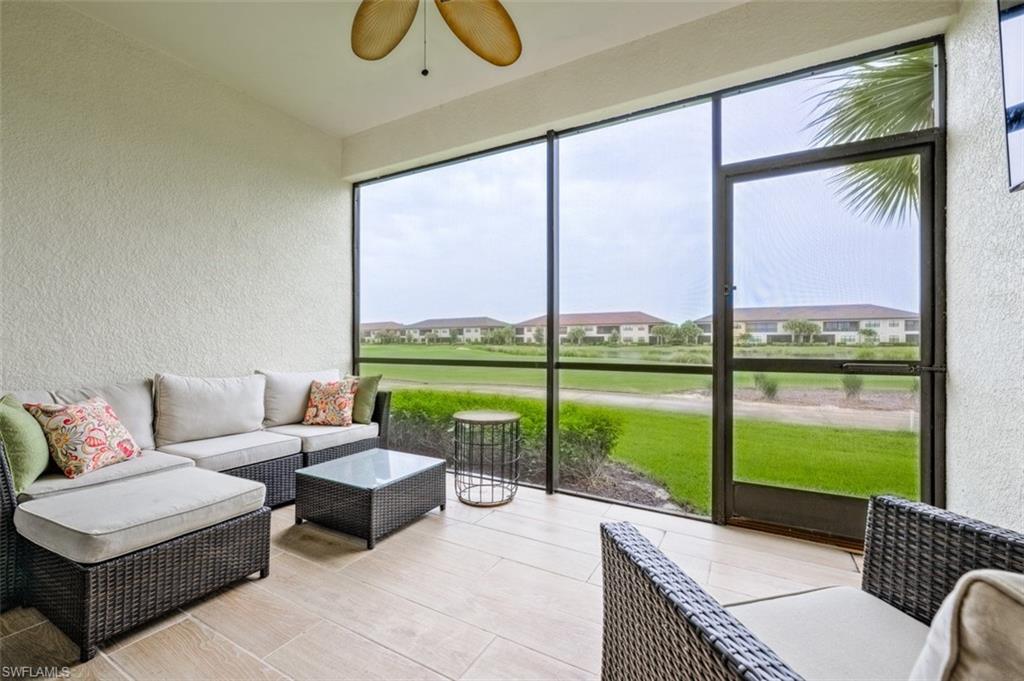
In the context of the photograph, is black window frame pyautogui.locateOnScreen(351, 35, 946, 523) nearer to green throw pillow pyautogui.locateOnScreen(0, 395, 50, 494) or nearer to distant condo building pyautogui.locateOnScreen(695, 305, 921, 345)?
distant condo building pyautogui.locateOnScreen(695, 305, 921, 345)

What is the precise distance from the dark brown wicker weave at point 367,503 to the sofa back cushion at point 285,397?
102 cm

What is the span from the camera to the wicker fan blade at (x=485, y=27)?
210cm

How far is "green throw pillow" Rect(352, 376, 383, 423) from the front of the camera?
3723 millimetres

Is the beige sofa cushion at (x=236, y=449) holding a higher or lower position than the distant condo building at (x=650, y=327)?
lower

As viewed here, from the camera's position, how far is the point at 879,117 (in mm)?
2436

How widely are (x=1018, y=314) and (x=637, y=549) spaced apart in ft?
5.92

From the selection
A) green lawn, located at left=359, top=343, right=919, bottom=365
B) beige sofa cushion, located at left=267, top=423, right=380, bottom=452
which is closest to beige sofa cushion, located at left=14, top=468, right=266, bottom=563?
beige sofa cushion, located at left=267, top=423, right=380, bottom=452

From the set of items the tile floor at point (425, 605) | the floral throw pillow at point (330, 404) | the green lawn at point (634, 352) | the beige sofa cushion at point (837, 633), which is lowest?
the tile floor at point (425, 605)

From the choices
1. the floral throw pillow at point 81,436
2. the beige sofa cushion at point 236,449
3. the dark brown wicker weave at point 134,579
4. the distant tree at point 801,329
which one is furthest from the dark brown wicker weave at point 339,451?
the distant tree at point 801,329

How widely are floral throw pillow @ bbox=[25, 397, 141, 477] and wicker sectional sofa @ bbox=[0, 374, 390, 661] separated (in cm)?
6

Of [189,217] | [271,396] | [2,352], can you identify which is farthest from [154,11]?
[271,396]

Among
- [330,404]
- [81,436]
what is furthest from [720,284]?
[81,436]

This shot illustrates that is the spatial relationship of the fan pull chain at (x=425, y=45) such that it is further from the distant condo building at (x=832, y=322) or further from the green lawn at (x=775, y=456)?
the green lawn at (x=775, y=456)

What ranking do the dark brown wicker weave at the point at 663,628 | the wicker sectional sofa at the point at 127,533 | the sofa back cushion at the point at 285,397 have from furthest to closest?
the sofa back cushion at the point at 285,397, the wicker sectional sofa at the point at 127,533, the dark brown wicker weave at the point at 663,628
